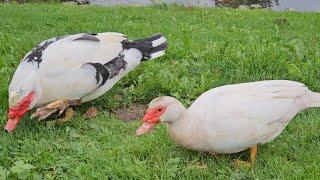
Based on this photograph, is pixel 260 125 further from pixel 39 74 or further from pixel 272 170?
pixel 39 74

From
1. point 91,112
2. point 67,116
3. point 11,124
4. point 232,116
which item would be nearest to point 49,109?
point 67,116

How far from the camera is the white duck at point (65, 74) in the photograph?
4.61 metres

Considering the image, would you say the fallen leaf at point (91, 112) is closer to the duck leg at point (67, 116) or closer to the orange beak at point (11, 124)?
the duck leg at point (67, 116)

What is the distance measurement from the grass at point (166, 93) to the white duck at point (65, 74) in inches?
8.2

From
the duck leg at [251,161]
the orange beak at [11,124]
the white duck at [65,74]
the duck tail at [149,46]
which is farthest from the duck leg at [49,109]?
the duck leg at [251,161]

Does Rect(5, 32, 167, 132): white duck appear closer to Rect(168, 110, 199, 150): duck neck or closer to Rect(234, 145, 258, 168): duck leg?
Rect(168, 110, 199, 150): duck neck

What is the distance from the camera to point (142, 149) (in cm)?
414

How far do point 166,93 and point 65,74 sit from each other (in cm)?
113

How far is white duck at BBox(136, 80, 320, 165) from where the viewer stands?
12.2 ft

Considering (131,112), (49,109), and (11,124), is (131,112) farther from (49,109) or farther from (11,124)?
(11,124)

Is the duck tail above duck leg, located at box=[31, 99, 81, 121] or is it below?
above

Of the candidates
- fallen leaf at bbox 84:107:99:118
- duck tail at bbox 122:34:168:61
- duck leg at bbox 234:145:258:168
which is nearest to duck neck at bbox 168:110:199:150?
duck leg at bbox 234:145:258:168

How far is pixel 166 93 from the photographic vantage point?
548 cm

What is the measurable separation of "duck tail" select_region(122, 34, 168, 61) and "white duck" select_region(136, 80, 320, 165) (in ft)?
5.00
